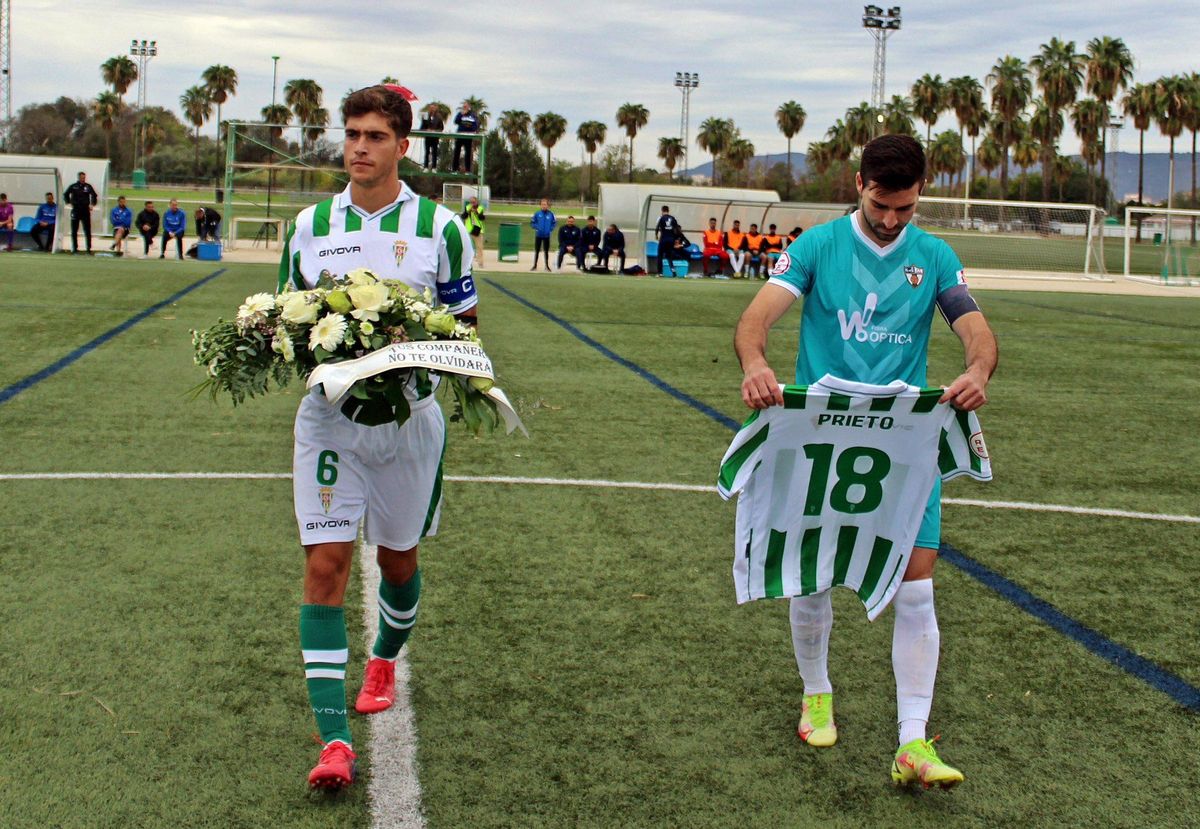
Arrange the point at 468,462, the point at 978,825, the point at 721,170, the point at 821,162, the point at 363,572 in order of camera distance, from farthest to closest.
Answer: the point at 721,170 → the point at 821,162 → the point at 468,462 → the point at 363,572 → the point at 978,825

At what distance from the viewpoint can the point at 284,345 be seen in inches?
142

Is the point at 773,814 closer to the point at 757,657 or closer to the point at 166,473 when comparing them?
the point at 757,657

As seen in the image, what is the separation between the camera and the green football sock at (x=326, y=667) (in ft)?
12.5

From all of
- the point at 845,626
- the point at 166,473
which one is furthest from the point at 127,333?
the point at 845,626

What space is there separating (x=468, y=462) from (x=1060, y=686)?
4.56 m

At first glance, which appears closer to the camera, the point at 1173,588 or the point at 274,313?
the point at 274,313

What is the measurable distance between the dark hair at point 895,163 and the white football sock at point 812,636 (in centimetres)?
137

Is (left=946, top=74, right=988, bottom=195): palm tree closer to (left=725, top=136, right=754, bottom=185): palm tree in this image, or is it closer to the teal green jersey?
(left=725, top=136, right=754, bottom=185): palm tree

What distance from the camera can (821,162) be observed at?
335 feet

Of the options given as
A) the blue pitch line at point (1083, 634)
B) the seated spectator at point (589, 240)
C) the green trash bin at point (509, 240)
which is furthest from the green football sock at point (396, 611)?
the green trash bin at point (509, 240)

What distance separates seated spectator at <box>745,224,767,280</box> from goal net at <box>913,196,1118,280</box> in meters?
7.01

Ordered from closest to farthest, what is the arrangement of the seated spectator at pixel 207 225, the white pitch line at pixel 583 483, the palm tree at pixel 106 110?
the white pitch line at pixel 583 483
the seated spectator at pixel 207 225
the palm tree at pixel 106 110

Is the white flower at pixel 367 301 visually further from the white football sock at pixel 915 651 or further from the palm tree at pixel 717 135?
the palm tree at pixel 717 135

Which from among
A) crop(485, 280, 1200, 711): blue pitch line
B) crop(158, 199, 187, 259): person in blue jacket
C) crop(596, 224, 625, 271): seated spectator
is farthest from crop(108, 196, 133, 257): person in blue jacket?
crop(485, 280, 1200, 711): blue pitch line
